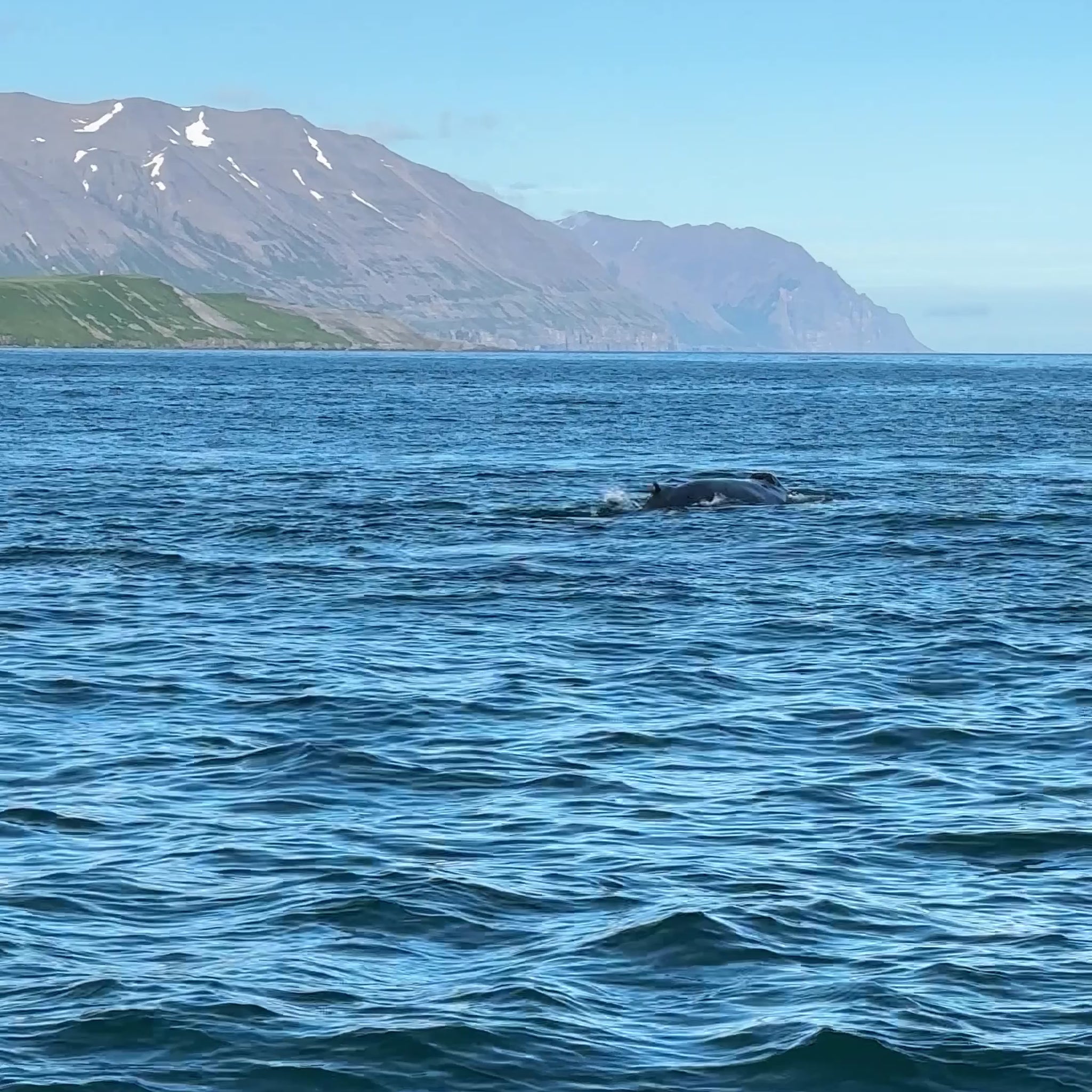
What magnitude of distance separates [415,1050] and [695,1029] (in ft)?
6.20

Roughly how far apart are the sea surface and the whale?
3001 mm

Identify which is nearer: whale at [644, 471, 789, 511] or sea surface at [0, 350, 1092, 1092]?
sea surface at [0, 350, 1092, 1092]

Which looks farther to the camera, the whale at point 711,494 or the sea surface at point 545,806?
the whale at point 711,494

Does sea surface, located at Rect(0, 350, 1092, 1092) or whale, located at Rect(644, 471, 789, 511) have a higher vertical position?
whale, located at Rect(644, 471, 789, 511)

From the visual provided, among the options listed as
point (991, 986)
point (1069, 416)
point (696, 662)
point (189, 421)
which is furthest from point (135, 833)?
point (1069, 416)

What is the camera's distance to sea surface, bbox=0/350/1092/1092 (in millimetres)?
12062

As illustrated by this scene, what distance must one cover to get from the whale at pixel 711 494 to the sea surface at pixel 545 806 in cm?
300

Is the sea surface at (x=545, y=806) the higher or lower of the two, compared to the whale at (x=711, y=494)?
lower

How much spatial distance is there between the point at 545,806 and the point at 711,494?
95.5 feet

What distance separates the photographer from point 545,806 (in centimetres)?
1773

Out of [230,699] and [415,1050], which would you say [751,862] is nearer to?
[415,1050]

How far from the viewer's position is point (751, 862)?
15.9 metres

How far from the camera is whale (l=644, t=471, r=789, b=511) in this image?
4597cm

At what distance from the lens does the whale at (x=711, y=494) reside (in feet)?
151
